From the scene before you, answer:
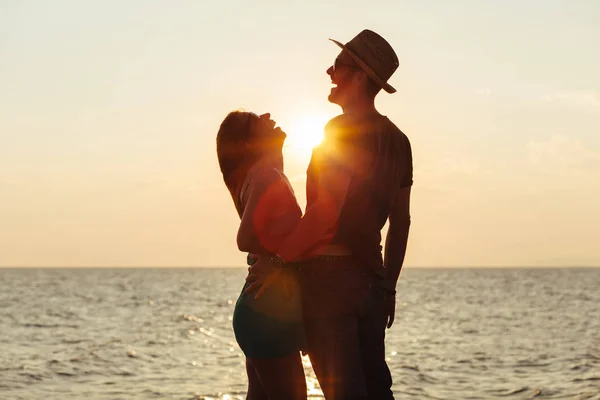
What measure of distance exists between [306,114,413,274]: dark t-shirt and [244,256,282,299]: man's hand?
314 millimetres

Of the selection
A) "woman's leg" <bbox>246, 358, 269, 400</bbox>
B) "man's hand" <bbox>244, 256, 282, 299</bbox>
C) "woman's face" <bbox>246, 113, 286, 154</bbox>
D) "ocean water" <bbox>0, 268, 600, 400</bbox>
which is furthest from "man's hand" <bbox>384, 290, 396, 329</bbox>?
"ocean water" <bbox>0, 268, 600, 400</bbox>

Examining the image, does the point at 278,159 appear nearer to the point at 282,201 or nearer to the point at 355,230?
the point at 282,201

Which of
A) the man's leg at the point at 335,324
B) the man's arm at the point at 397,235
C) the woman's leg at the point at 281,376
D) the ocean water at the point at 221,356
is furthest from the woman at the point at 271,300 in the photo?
the ocean water at the point at 221,356

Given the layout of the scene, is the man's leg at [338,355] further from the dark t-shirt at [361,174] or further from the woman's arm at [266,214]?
the woman's arm at [266,214]

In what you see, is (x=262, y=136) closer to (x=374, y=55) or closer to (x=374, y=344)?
(x=374, y=55)

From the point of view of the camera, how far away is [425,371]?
20.7 metres

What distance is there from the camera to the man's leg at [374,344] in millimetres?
4285

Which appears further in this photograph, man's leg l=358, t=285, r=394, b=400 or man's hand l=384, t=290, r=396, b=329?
man's hand l=384, t=290, r=396, b=329

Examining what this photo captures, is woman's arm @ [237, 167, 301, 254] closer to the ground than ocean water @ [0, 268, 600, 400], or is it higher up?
higher up

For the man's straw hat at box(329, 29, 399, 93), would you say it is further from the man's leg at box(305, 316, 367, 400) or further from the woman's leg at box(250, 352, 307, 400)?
the woman's leg at box(250, 352, 307, 400)

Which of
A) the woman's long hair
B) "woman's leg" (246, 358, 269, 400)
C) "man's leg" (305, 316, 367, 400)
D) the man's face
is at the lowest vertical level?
"woman's leg" (246, 358, 269, 400)

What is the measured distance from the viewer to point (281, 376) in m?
4.22

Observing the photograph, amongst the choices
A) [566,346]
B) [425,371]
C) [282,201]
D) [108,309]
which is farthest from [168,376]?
[108,309]

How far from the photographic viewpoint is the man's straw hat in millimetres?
4312
